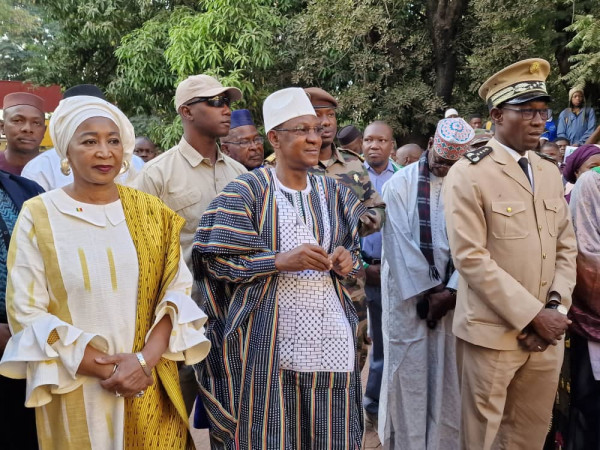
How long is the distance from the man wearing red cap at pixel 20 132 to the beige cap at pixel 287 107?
2.24m

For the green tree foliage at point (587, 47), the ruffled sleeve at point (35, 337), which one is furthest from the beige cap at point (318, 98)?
the green tree foliage at point (587, 47)

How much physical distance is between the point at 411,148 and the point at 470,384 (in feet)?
16.3

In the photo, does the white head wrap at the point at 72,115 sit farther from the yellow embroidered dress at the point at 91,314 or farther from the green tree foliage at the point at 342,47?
the green tree foliage at the point at 342,47

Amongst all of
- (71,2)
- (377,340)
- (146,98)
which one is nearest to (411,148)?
(377,340)

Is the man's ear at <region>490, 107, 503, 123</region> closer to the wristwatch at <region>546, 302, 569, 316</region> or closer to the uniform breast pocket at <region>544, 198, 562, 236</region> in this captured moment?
the uniform breast pocket at <region>544, 198, 562, 236</region>

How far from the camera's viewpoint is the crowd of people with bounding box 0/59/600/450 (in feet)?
7.42

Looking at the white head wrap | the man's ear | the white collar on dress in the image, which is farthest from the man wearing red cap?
the man's ear

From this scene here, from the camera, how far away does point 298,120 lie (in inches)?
108

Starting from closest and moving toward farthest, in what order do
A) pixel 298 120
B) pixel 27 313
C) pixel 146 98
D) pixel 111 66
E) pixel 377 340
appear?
pixel 27 313 → pixel 298 120 → pixel 377 340 → pixel 146 98 → pixel 111 66

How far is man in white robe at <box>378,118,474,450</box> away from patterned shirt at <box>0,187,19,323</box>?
2237mm

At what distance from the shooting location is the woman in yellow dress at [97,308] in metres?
2.17

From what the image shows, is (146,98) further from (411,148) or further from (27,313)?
(27,313)

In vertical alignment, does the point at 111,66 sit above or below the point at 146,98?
above

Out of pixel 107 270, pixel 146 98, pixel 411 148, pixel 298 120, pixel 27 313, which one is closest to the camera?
pixel 27 313
